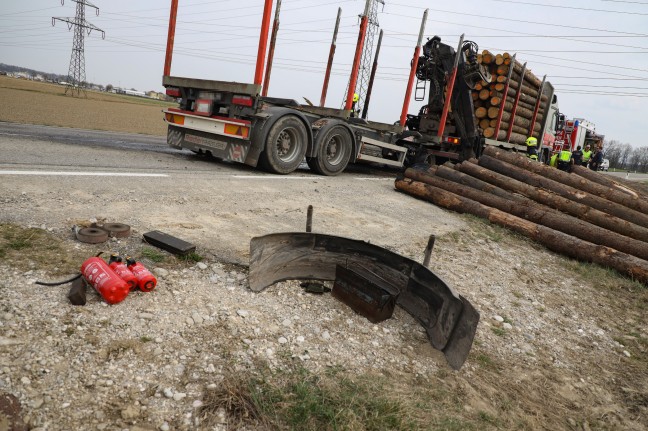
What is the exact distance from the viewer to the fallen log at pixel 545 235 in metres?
5.86

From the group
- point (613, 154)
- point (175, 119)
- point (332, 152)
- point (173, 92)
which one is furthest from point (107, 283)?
Result: point (613, 154)

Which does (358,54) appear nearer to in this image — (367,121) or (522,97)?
(367,121)

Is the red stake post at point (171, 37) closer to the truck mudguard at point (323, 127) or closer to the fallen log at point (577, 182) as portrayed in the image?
the truck mudguard at point (323, 127)

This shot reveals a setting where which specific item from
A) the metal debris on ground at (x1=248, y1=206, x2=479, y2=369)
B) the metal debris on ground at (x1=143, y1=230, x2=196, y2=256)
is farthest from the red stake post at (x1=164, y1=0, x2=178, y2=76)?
the metal debris on ground at (x1=248, y1=206, x2=479, y2=369)

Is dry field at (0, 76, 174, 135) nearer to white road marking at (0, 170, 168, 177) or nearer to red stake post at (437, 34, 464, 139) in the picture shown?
white road marking at (0, 170, 168, 177)

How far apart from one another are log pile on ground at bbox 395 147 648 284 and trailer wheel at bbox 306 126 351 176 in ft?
4.81

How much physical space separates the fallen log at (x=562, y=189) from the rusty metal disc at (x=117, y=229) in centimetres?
748

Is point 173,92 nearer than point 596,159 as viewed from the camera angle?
Yes

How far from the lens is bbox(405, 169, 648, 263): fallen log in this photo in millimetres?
6406

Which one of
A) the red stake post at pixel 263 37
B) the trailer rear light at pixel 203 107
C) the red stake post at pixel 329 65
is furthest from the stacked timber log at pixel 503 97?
the trailer rear light at pixel 203 107

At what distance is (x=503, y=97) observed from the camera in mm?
12180

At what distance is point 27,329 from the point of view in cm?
222

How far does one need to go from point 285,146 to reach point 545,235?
4725 millimetres

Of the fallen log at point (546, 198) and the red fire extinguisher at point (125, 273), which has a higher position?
the fallen log at point (546, 198)
